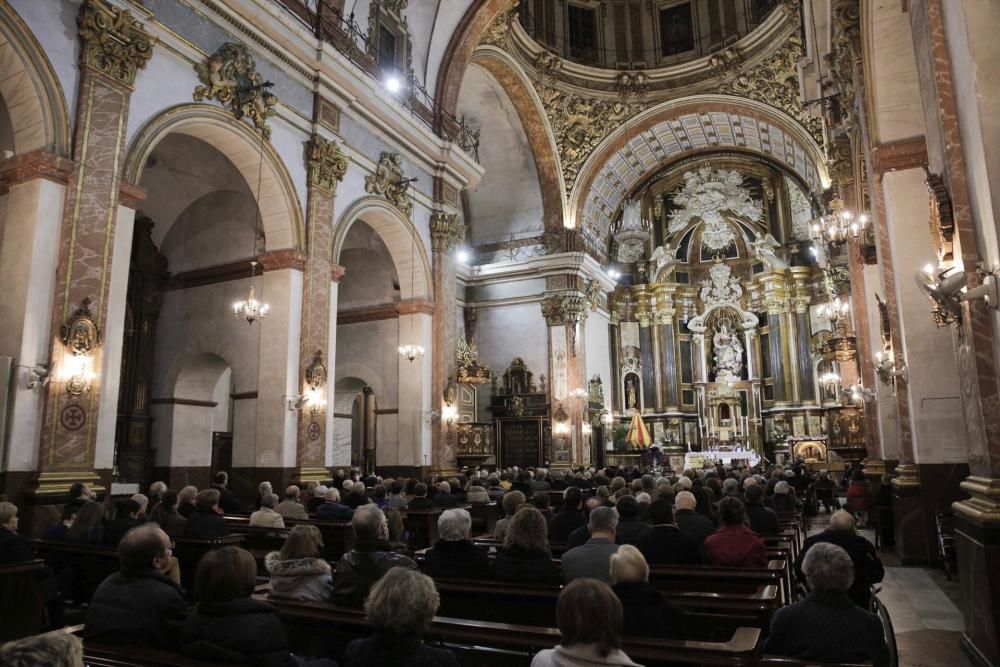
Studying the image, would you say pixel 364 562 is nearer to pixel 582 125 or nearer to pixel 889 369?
pixel 889 369

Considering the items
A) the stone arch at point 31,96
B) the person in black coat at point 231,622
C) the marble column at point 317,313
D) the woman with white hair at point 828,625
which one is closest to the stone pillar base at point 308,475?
the marble column at point 317,313

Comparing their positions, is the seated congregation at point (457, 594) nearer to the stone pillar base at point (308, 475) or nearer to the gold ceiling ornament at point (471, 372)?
the stone pillar base at point (308, 475)

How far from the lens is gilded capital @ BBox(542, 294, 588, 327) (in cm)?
1977

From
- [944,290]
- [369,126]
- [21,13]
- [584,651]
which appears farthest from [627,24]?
[584,651]

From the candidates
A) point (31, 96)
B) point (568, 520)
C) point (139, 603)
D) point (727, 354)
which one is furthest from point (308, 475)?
point (727, 354)

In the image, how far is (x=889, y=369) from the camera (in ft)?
25.8

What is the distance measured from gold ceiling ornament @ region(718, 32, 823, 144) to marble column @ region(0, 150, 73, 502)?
659 inches

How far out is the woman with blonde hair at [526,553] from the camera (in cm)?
392

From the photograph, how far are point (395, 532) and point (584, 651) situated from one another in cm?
361

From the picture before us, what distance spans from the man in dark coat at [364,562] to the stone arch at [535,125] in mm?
14931

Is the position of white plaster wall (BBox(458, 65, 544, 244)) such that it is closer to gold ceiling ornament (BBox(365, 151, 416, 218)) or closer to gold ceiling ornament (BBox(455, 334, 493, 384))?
gold ceiling ornament (BBox(365, 151, 416, 218))

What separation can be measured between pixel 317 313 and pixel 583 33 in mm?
13750

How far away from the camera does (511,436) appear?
1981 centimetres

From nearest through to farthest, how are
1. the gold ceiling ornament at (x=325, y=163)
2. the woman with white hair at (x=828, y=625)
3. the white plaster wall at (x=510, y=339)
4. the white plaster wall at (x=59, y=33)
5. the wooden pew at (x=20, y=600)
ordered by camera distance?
the woman with white hair at (x=828, y=625) < the wooden pew at (x=20, y=600) < the white plaster wall at (x=59, y=33) < the gold ceiling ornament at (x=325, y=163) < the white plaster wall at (x=510, y=339)
